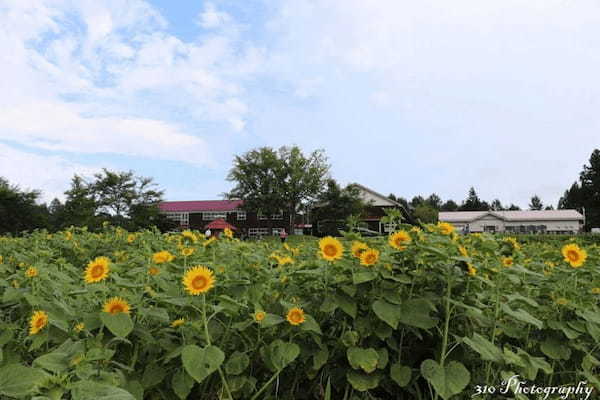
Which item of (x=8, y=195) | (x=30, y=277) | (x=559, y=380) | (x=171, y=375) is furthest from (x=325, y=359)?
(x=8, y=195)

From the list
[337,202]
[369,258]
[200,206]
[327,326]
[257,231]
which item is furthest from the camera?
[200,206]

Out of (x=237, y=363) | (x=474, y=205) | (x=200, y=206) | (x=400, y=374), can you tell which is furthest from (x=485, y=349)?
(x=474, y=205)

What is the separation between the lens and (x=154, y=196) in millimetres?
40344

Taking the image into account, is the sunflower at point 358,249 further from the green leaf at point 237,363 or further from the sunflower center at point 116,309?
the sunflower center at point 116,309

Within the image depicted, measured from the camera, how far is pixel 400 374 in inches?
56.2

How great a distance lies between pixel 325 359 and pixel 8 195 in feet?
120

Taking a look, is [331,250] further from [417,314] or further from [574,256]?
[574,256]

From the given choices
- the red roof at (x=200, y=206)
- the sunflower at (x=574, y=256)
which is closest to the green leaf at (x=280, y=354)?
the sunflower at (x=574, y=256)

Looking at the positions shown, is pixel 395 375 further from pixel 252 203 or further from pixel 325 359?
pixel 252 203

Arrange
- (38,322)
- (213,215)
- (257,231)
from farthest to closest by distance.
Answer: (213,215)
(257,231)
(38,322)

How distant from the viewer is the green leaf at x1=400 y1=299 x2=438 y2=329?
136 centimetres

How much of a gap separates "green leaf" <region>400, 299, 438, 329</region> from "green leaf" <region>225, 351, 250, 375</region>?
532mm

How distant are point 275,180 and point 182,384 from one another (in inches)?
1489

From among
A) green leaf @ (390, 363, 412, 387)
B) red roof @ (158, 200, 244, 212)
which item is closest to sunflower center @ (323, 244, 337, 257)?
green leaf @ (390, 363, 412, 387)
